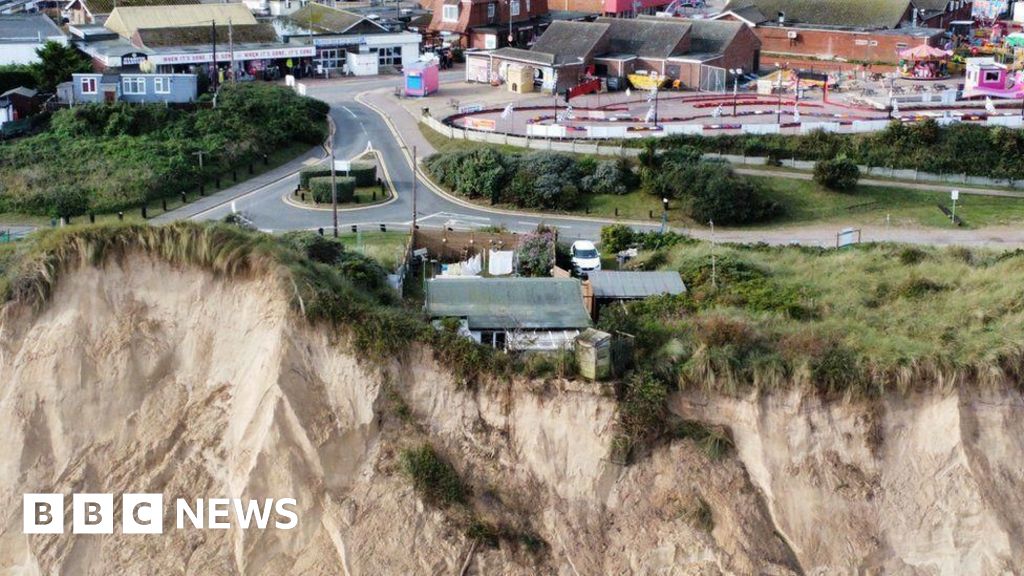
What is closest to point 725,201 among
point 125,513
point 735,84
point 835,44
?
point 735,84

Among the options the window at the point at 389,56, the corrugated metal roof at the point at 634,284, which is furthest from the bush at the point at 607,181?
the window at the point at 389,56

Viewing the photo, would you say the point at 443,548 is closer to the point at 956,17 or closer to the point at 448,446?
the point at 448,446

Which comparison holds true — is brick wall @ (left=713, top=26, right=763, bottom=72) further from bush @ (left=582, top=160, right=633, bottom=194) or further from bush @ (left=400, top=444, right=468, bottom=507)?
bush @ (left=400, top=444, right=468, bottom=507)

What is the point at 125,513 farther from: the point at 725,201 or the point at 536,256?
the point at 725,201

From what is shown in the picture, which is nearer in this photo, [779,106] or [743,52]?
[779,106]

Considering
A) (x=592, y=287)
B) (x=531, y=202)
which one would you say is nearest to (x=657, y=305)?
(x=592, y=287)

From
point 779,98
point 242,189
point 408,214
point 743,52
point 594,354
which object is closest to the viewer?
point 594,354
